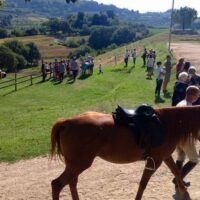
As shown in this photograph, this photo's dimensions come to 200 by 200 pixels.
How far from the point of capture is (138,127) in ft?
20.8

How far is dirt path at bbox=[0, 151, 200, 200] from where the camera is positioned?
753 cm

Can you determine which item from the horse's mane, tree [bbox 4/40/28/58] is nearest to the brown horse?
the horse's mane

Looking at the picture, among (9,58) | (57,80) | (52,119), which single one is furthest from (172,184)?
(9,58)

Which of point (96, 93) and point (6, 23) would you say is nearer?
point (96, 93)

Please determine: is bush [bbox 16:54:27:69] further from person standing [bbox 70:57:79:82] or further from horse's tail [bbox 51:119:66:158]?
horse's tail [bbox 51:119:66:158]

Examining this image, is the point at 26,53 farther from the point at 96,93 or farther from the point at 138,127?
the point at 138,127

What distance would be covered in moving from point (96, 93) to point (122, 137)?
53.9ft

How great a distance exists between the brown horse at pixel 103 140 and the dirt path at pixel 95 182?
981 mm

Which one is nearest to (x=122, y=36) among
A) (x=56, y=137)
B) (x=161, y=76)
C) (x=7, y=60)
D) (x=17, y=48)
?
(x=17, y=48)

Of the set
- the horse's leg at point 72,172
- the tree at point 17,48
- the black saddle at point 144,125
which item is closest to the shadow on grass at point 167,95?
the black saddle at point 144,125

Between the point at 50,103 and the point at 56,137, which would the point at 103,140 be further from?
the point at 50,103

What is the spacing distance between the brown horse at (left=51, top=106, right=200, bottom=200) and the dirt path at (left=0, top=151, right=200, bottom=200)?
98cm

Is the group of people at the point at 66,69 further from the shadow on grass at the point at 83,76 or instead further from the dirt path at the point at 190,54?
the dirt path at the point at 190,54

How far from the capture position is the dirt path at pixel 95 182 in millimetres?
7531
